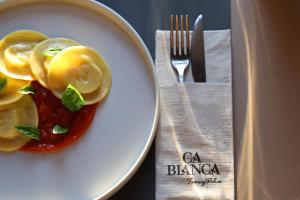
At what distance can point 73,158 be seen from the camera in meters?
1.14

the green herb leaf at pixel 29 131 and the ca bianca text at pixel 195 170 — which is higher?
the green herb leaf at pixel 29 131

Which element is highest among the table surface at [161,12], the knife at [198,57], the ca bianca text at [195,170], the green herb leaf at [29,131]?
the table surface at [161,12]

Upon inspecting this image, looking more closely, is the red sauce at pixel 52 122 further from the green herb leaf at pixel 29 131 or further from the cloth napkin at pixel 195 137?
the cloth napkin at pixel 195 137

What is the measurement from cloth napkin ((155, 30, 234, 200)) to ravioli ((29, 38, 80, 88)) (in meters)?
0.26

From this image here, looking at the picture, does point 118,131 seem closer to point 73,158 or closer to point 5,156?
point 73,158

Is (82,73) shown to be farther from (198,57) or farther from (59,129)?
(198,57)

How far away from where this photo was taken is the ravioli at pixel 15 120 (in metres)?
1.12

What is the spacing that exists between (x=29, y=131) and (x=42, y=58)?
173 millimetres

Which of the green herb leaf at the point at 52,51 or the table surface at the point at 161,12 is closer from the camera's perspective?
the green herb leaf at the point at 52,51

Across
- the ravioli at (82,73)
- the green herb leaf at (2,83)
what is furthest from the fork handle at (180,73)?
the green herb leaf at (2,83)

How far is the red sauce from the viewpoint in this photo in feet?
3.73

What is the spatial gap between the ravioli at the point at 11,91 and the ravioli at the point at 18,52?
0.01 meters

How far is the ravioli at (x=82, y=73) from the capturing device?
113 centimetres

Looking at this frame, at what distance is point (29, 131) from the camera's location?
1.11m
